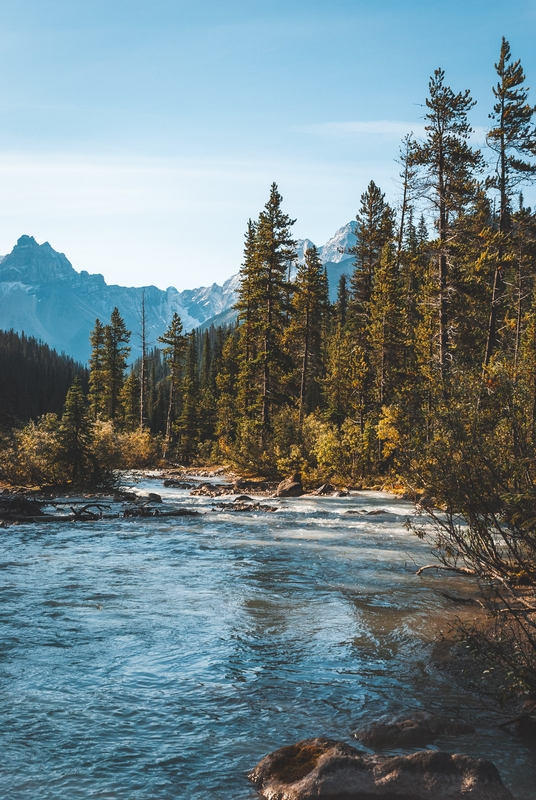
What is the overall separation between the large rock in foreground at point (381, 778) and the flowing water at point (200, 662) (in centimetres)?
41

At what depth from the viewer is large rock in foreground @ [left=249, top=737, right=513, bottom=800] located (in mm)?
4547

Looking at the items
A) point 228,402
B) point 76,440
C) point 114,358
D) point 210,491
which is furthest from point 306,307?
point 114,358

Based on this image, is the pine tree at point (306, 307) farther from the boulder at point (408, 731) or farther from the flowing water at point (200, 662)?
the boulder at point (408, 731)

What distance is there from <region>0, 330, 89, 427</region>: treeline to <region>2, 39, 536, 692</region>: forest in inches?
2070

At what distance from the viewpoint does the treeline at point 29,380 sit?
104 metres

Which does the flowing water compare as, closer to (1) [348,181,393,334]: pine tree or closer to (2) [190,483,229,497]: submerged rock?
(2) [190,483,229,497]: submerged rock

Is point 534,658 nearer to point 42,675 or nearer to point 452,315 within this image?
point 42,675

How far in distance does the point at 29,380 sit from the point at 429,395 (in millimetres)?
127590

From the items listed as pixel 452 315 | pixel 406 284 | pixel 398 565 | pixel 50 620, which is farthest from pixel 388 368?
pixel 50 620

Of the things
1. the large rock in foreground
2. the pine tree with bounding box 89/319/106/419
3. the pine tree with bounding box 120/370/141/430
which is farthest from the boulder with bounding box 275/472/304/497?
the pine tree with bounding box 120/370/141/430

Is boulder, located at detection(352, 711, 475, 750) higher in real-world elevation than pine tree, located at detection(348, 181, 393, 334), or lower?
lower

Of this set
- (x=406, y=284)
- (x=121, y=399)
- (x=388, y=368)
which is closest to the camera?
(x=388, y=368)

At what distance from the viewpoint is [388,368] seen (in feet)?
120

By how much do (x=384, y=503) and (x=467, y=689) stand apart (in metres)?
17.7
